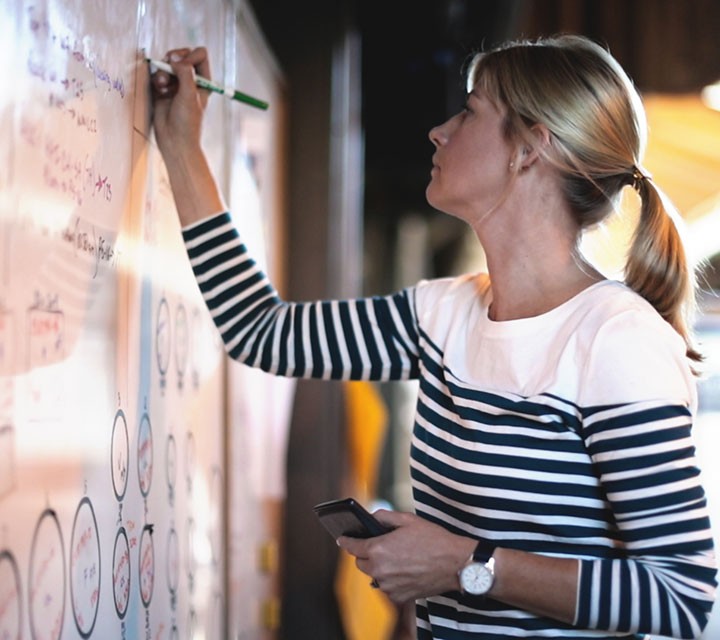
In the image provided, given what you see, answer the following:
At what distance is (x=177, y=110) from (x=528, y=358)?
0.56 meters

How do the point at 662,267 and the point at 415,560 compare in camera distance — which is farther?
the point at 662,267

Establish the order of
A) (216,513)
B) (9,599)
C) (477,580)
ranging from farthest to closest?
(216,513) < (477,580) < (9,599)

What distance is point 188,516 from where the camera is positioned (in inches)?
54.2

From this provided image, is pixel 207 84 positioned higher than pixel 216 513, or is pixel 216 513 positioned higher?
pixel 207 84

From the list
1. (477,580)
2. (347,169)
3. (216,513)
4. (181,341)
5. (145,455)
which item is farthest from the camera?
(347,169)

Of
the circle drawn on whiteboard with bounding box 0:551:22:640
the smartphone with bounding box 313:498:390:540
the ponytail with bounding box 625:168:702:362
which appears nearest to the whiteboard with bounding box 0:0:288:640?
the circle drawn on whiteboard with bounding box 0:551:22:640

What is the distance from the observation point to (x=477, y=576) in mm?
1007

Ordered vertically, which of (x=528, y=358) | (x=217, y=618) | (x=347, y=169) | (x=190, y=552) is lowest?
(x=217, y=618)

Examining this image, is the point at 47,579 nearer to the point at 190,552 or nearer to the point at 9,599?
the point at 9,599

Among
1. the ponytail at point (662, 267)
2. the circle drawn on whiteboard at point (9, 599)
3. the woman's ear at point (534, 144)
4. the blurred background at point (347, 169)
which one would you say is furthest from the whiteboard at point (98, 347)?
the blurred background at point (347, 169)

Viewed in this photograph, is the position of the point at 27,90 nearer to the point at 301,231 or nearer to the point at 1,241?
the point at 1,241

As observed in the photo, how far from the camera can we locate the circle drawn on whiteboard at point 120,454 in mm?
991

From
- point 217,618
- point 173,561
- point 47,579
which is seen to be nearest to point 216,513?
point 217,618

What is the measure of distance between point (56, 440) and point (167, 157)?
52cm
